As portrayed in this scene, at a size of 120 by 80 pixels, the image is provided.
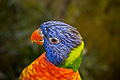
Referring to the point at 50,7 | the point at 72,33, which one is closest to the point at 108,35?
the point at 50,7

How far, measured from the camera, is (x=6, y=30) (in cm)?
201

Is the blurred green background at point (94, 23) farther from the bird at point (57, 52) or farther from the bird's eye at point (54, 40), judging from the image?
the bird's eye at point (54, 40)

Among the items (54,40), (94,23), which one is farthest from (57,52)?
(94,23)

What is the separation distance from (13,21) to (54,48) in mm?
1410

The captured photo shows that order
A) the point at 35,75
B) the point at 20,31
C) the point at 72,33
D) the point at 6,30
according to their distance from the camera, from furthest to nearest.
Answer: the point at 20,31 < the point at 6,30 < the point at 35,75 < the point at 72,33

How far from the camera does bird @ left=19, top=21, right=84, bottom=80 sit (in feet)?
2.88

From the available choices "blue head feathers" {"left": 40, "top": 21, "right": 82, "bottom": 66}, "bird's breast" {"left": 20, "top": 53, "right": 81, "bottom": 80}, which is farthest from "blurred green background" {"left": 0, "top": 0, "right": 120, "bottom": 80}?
"blue head feathers" {"left": 40, "top": 21, "right": 82, "bottom": 66}

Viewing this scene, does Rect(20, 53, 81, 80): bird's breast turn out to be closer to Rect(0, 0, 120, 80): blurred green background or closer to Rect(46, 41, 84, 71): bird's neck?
Rect(46, 41, 84, 71): bird's neck

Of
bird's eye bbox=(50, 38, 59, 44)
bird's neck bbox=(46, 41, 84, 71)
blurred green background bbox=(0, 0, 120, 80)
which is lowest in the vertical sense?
blurred green background bbox=(0, 0, 120, 80)

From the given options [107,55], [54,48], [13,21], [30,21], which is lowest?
[107,55]

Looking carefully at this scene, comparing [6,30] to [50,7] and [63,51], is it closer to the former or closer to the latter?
[50,7]

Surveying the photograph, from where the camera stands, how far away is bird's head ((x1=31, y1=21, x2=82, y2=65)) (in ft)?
2.86

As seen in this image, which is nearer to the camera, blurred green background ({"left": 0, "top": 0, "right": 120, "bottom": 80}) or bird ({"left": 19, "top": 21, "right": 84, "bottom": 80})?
bird ({"left": 19, "top": 21, "right": 84, "bottom": 80})

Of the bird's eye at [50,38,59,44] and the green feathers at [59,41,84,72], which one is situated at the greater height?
the bird's eye at [50,38,59,44]
